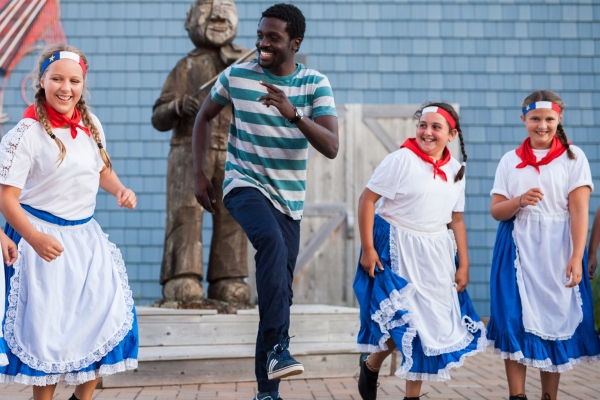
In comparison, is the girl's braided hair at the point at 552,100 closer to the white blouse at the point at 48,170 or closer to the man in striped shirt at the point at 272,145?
the man in striped shirt at the point at 272,145

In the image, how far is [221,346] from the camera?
5957 millimetres

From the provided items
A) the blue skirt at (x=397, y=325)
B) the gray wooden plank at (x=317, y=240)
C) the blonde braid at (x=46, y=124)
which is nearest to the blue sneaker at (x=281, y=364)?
the blue skirt at (x=397, y=325)

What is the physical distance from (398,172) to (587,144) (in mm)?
6036

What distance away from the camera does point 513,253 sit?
4.75m

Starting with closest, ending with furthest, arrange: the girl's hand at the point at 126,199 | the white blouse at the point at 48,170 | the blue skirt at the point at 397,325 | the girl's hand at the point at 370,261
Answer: the white blouse at the point at 48,170
the girl's hand at the point at 126,199
the blue skirt at the point at 397,325
the girl's hand at the point at 370,261

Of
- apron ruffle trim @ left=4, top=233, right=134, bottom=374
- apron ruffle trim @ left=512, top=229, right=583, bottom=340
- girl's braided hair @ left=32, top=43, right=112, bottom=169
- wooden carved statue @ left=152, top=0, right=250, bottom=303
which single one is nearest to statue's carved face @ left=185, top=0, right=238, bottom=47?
wooden carved statue @ left=152, top=0, right=250, bottom=303

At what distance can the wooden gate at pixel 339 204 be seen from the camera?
9.17 m

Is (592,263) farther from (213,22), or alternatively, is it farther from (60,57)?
(213,22)

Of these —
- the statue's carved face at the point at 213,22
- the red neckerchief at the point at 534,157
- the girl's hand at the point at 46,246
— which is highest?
the statue's carved face at the point at 213,22

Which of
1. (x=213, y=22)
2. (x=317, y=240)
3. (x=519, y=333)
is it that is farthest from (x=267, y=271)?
(x=317, y=240)

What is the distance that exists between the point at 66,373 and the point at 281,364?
85 cm

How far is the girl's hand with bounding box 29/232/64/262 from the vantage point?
3.46 m

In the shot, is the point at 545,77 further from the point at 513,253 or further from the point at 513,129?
the point at 513,253

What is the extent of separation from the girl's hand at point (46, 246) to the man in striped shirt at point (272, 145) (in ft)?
2.72
